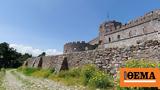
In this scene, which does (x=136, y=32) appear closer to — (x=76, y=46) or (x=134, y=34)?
(x=134, y=34)

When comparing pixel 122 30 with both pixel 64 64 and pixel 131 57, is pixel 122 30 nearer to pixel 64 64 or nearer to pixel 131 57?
pixel 64 64

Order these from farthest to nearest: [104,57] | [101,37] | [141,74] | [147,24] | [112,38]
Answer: [101,37], [112,38], [147,24], [104,57], [141,74]

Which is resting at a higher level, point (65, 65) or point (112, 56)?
point (112, 56)

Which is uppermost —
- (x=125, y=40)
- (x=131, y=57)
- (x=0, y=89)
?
(x=125, y=40)

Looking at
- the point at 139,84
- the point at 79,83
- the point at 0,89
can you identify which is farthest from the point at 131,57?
the point at 139,84

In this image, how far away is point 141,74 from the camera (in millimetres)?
4461

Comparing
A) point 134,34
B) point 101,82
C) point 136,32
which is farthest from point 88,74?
point 134,34

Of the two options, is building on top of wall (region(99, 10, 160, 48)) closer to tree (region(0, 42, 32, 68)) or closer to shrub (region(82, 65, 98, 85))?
tree (region(0, 42, 32, 68))

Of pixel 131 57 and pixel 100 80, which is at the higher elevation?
pixel 131 57

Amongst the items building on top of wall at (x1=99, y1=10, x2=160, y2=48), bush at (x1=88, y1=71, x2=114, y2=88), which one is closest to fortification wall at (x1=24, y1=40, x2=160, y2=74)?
bush at (x1=88, y1=71, x2=114, y2=88)

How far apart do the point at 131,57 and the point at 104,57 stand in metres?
2.47

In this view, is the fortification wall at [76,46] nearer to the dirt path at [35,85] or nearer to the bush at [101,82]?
the dirt path at [35,85]

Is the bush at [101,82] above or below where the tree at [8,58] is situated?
below

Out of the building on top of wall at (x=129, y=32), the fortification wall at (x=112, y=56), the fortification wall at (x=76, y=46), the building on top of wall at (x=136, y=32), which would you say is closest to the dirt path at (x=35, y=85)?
the fortification wall at (x=112, y=56)
